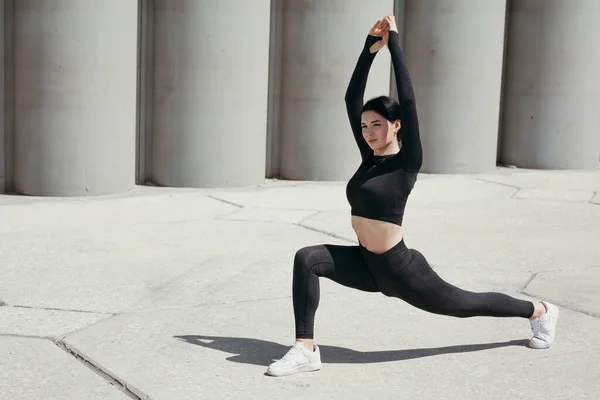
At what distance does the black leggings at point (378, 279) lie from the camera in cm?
459

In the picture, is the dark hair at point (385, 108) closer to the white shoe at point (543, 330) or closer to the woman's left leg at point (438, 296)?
the woman's left leg at point (438, 296)

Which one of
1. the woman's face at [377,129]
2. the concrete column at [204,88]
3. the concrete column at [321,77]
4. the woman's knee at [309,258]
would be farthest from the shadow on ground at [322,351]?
the concrete column at [321,77]

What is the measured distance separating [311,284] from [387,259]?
1.12ft

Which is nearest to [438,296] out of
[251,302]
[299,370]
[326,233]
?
[299,370]

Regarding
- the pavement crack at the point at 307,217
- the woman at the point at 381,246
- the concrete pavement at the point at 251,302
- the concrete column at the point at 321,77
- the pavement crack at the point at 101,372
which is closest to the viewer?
the pavement crack at the point at 101,372

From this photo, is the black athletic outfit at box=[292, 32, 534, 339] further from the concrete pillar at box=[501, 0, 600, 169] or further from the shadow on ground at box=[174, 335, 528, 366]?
the concrete pillar at box=[501, 0, 600, 169]

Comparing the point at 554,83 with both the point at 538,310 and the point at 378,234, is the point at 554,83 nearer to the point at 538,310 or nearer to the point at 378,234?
the point at 538,310

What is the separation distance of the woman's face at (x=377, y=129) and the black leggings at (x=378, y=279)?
442 millimetres

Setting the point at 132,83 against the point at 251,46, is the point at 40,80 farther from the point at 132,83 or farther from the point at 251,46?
the point at 251,46

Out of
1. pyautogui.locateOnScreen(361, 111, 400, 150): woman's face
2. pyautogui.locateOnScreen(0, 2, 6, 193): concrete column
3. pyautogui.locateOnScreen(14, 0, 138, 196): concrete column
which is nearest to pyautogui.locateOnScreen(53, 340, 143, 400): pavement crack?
pyautogui.locateOnScreen(361, 111, 400, 150): woman's face

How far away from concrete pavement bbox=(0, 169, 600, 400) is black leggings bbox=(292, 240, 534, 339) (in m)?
0.25

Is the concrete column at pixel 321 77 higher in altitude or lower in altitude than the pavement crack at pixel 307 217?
higher

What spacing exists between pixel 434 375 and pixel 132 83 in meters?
5.38

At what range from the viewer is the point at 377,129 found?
4.59 metres
